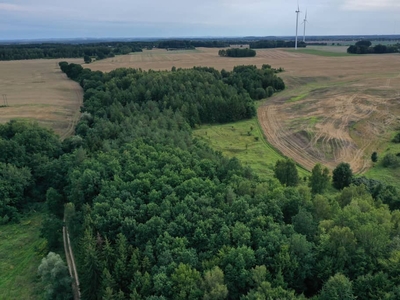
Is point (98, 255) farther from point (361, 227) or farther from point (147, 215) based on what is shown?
point (361, 227)

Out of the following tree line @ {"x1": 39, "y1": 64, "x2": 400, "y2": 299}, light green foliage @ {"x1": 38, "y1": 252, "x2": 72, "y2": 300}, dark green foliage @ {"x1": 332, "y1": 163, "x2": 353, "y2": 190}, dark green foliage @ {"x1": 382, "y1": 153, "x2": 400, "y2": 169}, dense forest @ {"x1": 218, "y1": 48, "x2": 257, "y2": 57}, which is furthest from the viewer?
dense forest @ {"x1": 218, "y1": 48, "x2": 257, "y2": 57}

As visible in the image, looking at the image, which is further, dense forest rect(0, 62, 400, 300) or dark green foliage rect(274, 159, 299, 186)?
dark green foliage rect(274, 159, 299, 186)

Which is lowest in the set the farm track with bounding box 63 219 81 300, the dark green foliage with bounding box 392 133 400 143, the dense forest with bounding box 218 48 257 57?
the farm track with bounding box 63 219 81 300

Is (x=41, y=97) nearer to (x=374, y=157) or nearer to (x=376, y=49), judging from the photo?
(x=374, y=157)

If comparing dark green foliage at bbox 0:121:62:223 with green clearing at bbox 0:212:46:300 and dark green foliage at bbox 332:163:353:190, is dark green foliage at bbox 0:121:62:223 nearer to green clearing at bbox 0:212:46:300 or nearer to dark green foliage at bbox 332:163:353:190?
green clearing at bbox 0:212:46:300

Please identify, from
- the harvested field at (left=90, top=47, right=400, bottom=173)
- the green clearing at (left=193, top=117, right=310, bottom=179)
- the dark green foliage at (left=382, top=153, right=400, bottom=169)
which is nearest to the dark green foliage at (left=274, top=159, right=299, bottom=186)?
the green clearing at (left=193, top=117, right=310, bottom=179)
